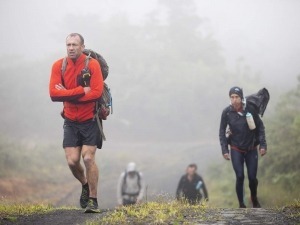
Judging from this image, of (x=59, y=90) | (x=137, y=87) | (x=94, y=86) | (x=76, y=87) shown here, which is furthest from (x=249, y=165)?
(x=137, y=87)

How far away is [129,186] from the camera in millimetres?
12469

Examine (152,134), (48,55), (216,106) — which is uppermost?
(48,55)

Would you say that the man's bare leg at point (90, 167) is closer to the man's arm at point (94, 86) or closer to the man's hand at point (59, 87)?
the man's arm at point (94, 86)

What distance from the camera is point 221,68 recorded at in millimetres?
53750

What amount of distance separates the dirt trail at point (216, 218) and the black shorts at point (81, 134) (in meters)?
0.97

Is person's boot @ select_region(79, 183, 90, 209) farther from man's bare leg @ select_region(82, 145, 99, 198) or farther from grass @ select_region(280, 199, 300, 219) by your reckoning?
grass @ select_region(280, 199, 300, 219)

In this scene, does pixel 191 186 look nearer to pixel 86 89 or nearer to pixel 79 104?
pixel 79 104

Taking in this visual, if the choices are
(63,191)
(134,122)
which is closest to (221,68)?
(134,122)

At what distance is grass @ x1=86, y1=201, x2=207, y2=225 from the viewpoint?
17.3 feet

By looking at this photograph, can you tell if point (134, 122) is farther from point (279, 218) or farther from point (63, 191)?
point (279, 218)

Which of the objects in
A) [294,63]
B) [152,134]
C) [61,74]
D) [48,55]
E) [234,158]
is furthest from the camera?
[294,63]

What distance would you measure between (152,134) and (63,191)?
23964mm

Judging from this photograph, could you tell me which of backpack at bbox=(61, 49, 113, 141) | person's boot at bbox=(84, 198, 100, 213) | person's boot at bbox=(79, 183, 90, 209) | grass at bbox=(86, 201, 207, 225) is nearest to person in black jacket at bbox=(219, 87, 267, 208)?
grass at bbox=(86, 201, 207, 225)

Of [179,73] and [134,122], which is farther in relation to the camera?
[179,73]
